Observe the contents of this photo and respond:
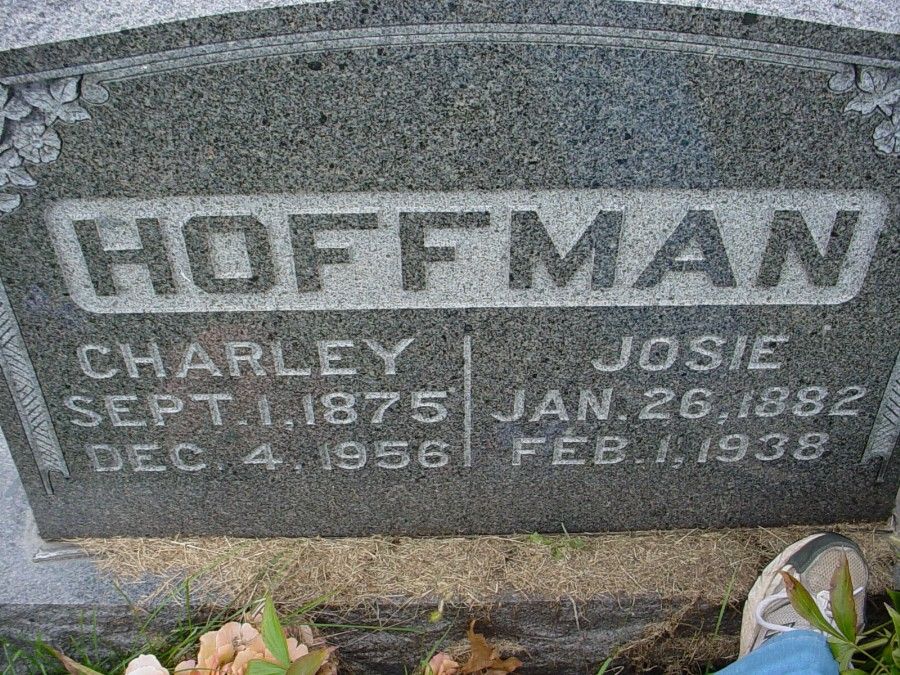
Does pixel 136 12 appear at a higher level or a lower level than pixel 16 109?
higher

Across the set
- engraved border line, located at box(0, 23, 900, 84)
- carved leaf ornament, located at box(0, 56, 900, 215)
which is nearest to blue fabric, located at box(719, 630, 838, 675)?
carved leaf ornament, located at box(0, 56, 900, 215)

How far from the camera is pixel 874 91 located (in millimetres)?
1479

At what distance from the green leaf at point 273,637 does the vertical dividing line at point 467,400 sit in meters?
0.64

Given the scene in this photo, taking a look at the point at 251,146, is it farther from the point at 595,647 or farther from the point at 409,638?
the point at 595,647

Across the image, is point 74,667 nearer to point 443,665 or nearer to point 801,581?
point 443,665

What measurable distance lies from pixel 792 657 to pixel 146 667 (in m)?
1.44

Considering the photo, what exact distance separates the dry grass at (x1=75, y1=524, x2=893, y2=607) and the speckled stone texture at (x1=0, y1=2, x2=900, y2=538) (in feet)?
0.18

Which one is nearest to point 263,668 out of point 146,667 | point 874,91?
point 146,667

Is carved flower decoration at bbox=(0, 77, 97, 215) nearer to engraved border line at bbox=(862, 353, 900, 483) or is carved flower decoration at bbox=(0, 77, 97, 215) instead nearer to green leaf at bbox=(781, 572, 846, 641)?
green leaf at bbox=(781, 572, 846, 641)

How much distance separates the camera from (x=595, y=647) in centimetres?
200

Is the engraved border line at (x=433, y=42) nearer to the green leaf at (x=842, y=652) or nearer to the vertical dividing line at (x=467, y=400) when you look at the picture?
the vertical dividing line at (x=467, y=400)

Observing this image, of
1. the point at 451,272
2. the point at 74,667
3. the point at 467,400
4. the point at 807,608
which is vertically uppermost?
the point at 451,272

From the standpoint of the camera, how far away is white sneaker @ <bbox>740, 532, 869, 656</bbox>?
1.81 metres

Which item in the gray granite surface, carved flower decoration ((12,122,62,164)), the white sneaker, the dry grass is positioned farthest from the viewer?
the dry grass
